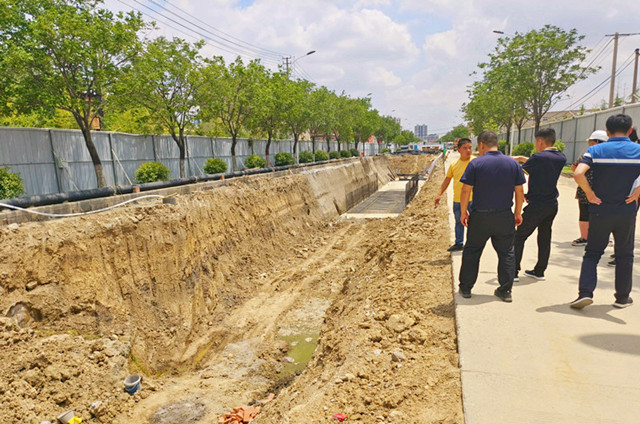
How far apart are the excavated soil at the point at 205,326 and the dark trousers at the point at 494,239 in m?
0.60

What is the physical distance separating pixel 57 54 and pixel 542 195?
11806 mm

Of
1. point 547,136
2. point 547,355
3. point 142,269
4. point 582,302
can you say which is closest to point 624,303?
point 582,302

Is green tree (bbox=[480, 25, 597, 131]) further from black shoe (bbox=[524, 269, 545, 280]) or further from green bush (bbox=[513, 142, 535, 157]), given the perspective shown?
black shoe (bbox=[524, 269, 545, 280])

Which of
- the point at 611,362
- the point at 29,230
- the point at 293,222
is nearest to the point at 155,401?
the point at 29,230

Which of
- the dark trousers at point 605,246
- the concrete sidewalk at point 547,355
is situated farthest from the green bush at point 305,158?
the dark trousers at point 605,246

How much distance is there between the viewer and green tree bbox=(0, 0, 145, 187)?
9328mm

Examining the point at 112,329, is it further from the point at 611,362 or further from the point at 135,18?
the point at 135,18

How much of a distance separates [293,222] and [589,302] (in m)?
13.1

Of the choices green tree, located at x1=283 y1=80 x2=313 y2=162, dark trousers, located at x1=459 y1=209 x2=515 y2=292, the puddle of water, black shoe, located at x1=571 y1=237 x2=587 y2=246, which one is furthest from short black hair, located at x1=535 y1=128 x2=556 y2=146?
green tree, located at x1=283 y1=80 x2=313 y2=162

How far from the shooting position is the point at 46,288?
6219 millimetres

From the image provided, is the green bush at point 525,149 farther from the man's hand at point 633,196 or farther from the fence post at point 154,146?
the man's hand at point 633,196

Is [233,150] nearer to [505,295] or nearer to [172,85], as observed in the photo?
[172,85]

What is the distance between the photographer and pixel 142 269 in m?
7.86

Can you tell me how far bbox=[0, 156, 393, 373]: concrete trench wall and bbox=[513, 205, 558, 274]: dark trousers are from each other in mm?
6343
